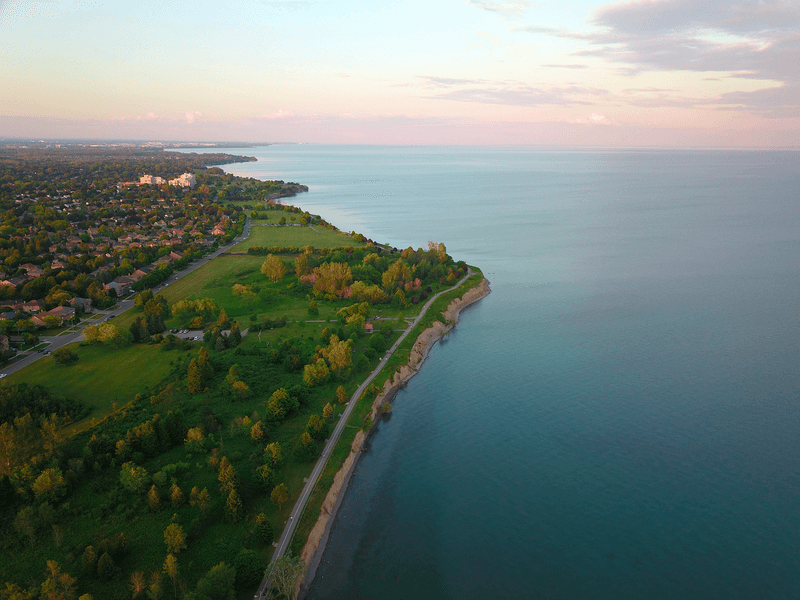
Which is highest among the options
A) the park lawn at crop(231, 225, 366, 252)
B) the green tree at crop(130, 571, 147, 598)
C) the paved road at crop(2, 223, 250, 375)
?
the park lawn at crop(231, 225, 366, 252)

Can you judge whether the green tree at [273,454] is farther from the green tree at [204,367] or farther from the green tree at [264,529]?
the green tree at [204,367]

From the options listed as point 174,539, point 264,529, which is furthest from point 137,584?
point 264,529

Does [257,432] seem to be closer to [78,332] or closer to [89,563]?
[89,563]

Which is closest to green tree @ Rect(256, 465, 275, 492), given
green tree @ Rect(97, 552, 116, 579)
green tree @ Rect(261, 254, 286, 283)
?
green tree @ Rect(97, 552, 116, 579)

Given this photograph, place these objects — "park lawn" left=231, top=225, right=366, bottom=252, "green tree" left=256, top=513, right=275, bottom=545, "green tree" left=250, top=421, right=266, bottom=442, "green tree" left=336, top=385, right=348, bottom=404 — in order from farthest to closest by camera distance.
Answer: "park lawn" left=231, top=225, right=366, bottom=252, "green tree" left=336, top=385, right=348, bottom=404, "green tree" left=250, top=421, right=266, bottom=442, "green tree" left=256, top=513, right=275, bottom=545

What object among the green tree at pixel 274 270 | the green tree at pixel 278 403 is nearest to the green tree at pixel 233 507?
the green tree at pixel 278 403

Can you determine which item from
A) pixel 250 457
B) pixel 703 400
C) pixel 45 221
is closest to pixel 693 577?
pixel 703 400

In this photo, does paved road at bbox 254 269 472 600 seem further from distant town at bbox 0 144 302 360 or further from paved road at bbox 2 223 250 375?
distant town at bbox 0 144 302 360
